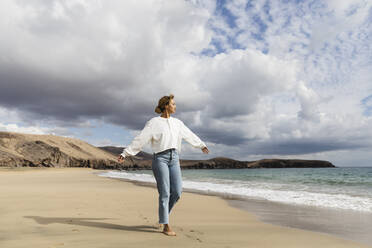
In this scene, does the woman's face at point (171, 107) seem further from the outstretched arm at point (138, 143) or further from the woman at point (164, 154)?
the outstretched arm at point (138, 143)

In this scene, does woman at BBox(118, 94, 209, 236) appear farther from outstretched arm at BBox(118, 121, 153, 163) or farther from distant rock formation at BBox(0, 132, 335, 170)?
distant rock formation at BBox(0, 132, 335, 170)

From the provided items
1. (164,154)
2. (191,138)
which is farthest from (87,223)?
(191,138)

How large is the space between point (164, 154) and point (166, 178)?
38cm

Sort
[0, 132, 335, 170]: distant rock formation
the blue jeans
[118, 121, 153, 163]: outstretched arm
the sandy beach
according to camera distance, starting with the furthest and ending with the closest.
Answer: [0, 132, 335, 170]: distant rock formation < [118, 121, 153, 163]: outstretched arm < the blue jeans < the sandy beach

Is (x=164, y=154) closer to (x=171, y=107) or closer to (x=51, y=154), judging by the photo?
(x=171, y=107)

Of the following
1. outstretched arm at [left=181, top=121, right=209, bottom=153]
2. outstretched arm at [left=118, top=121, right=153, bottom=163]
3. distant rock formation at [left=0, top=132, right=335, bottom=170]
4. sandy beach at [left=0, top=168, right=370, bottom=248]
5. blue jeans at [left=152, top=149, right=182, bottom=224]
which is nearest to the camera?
sandy beach at [left=0, top=168, right=370, bottom=248]

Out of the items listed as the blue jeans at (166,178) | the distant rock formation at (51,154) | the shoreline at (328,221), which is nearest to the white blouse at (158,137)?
the blue jeans at (166,178)

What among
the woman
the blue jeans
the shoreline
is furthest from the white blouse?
the shoreline

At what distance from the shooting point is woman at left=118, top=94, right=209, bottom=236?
410 centimetres

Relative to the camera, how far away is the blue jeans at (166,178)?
4.09 meters

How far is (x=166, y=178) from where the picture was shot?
4102 millimetres

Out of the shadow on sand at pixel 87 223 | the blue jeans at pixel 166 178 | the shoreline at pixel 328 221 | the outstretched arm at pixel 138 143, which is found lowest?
the shoreline at pixel 328 221

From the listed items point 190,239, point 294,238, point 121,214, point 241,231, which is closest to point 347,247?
point 294,238

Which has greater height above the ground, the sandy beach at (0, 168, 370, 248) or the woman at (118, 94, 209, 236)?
the woman at (118, 94, 209, 236)
